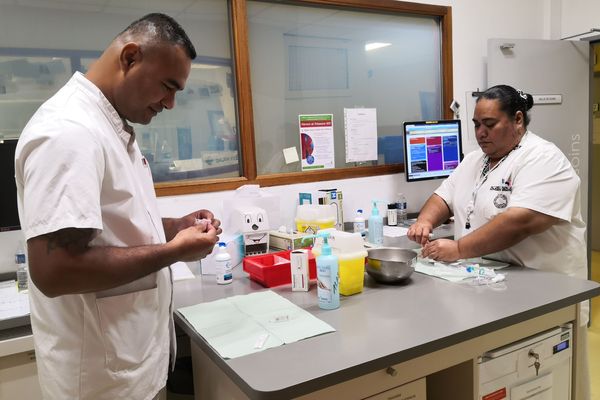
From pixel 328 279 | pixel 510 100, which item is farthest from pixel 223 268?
pixel 510 100

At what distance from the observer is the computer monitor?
2965mm

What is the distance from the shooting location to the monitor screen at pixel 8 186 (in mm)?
1898

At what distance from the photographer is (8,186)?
191 cm

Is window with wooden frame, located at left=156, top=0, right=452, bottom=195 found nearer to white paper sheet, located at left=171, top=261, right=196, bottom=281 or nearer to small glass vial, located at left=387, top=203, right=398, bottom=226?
small glass vial, located at left=387, top=203, right=398, bottom=226

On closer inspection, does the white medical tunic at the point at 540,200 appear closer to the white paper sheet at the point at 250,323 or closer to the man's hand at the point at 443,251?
the man's hand at the point at 443,251

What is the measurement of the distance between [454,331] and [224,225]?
1439 mm

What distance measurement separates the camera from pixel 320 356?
1172mm

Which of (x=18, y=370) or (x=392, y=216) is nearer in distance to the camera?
(x=18, y=370)

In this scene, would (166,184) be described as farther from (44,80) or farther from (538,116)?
(538,116)

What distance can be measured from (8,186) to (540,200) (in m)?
2.14

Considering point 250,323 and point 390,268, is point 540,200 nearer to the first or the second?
point 390,268

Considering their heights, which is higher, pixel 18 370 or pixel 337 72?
pixel 337 72

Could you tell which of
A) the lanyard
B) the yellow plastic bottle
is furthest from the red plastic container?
the lanyard

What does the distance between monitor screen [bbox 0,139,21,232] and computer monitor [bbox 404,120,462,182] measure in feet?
7.00
